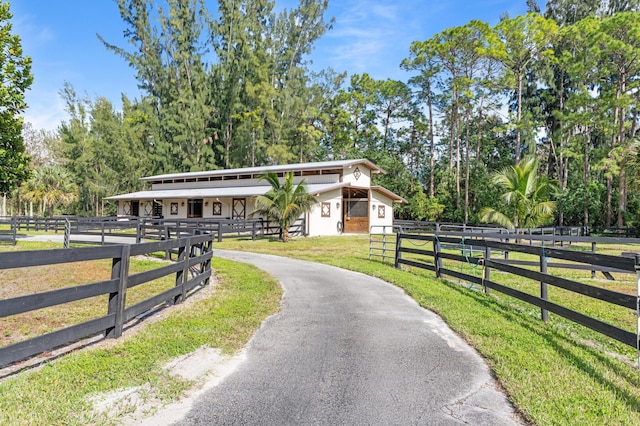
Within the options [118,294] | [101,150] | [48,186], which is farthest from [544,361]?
[101,150]

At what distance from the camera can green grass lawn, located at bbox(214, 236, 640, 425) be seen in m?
3.15

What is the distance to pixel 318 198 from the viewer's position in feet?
84.4

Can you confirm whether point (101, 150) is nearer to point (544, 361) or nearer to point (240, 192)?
point (240, 192)

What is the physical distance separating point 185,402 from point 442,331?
142 inches

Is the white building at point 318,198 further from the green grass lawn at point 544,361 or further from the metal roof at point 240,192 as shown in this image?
the green grass lawn at point 544,361

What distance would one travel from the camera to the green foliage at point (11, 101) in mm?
17984

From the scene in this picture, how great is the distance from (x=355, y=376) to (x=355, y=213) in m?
25.0

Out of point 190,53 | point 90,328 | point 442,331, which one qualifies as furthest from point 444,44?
point 90,328

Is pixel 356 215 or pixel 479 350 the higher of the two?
pixel 356 215

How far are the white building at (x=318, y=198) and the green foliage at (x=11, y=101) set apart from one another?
12753mm

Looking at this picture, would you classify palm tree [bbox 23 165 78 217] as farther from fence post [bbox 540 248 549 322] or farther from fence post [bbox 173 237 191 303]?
fence post [bbox 540 248 549 322]

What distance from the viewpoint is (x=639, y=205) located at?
28734mm

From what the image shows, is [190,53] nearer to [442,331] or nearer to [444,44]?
[444,44]

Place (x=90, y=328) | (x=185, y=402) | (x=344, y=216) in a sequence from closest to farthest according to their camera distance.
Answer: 1. (x=185, y=402)
2. (x=90, y=328)
3. (x=344, y=216)
